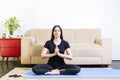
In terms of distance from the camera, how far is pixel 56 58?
4.12m

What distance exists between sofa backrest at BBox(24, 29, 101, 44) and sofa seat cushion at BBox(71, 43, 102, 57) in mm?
705

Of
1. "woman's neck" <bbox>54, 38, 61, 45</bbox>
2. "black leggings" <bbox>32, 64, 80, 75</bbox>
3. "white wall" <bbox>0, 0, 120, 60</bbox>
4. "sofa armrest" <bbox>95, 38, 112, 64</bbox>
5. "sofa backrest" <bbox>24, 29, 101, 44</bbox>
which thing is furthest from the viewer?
"white wall" <bbox>0, 0, 120, 60</bbox>

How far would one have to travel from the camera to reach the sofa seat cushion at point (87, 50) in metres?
5.03

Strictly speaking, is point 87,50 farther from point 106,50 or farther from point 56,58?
point 56,58

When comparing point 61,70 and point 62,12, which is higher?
point 62,12

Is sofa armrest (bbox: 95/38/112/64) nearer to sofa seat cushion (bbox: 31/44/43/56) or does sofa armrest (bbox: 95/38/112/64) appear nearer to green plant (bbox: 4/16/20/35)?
sofa seat cushion (bbox: 31/44/43/56)

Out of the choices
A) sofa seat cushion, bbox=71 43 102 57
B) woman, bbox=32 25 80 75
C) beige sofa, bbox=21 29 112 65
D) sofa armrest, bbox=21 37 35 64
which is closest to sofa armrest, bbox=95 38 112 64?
beige sofa, bbox=21 29 112 65

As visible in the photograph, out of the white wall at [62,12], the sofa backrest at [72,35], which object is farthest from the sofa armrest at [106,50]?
the white wall at [62,12]

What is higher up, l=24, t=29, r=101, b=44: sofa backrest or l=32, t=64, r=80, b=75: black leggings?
l=24, t=29, r=101, b=44: sofa backrest

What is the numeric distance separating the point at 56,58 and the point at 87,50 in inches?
44.1

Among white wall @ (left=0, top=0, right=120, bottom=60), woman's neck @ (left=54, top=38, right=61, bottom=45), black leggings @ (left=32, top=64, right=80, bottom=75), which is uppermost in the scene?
white wall @ (left=0, top=0, right=120, bottom=60)

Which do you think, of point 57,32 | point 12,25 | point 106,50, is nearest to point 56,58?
point 57,32

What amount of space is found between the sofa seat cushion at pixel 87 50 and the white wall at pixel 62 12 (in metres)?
1.29

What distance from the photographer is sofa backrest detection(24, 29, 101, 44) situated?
18.9 ft
